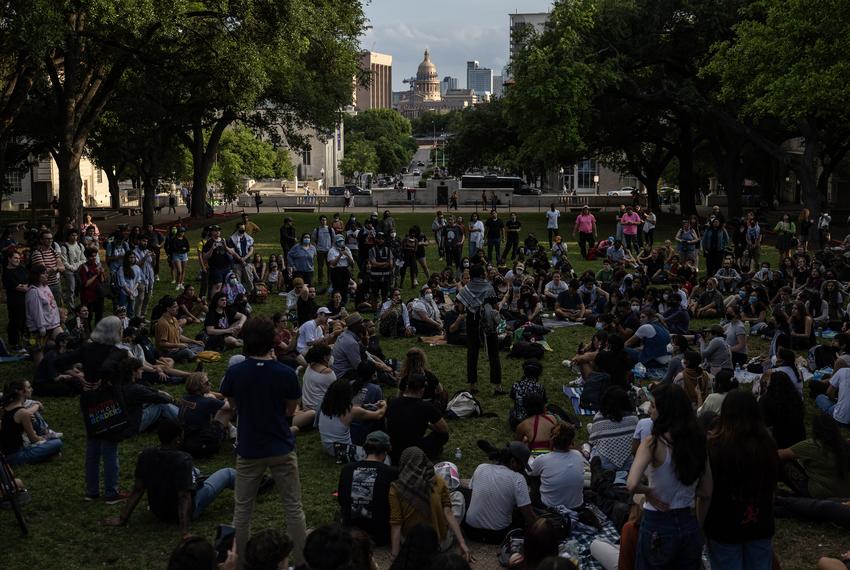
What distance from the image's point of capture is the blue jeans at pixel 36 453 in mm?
9758

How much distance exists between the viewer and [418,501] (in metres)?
6.77

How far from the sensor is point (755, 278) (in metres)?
18.8

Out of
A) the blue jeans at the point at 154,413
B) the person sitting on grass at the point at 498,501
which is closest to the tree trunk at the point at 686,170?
the blue jeans at the point at 154,413

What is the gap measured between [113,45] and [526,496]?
20.8 meters

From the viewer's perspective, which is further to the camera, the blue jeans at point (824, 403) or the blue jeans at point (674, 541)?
the blue jeans at point (824, 403)

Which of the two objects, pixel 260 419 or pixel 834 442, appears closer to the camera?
pixel 260 419

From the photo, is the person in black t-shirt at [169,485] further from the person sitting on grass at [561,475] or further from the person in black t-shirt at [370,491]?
the person sitting on grass at [561,475]

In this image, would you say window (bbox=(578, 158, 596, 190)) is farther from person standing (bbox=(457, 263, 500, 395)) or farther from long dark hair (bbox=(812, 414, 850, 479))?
long dark hair (bbox=(812, 414, 850, 479))

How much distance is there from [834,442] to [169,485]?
579cm

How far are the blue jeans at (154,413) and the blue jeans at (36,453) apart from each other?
38.6 inches

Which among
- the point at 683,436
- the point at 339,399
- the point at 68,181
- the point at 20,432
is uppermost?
the point at 68,181

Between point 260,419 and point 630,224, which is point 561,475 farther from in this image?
point 630,224

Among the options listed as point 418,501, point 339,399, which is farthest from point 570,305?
point 418,501

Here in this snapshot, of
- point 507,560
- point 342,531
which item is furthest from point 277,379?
point 507,560
